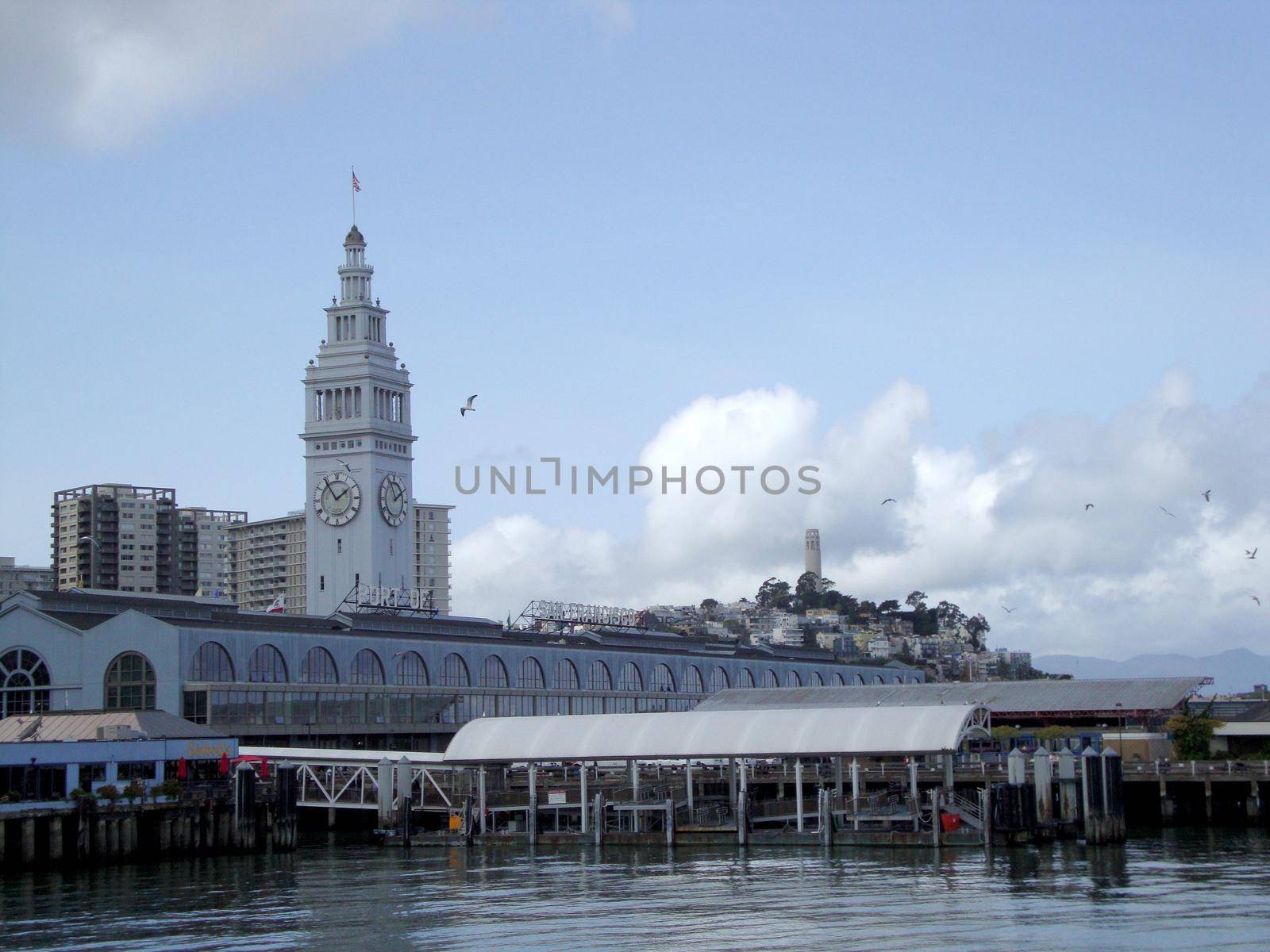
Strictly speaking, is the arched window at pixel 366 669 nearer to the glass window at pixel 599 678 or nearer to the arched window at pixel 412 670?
the arched window at pixel 412 670

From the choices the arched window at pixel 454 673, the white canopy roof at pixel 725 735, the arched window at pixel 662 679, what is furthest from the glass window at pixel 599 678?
the white canopy roof at pixel 725 735

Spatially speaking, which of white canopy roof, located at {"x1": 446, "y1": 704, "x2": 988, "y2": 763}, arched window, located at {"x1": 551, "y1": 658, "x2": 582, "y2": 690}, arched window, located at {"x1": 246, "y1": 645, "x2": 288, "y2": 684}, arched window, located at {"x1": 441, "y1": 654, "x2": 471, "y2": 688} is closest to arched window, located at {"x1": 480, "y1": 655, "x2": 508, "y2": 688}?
arched window, located at {"x1": 441, "y1": 654, "x2": 471, "y2": 688}

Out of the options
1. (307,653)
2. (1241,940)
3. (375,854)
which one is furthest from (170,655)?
(1241,940)

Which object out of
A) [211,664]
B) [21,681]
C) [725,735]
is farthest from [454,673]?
[725,735]

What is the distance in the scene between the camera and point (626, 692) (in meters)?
143

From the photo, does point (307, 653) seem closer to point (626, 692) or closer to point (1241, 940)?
point (626, 692)

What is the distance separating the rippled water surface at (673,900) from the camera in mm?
45031

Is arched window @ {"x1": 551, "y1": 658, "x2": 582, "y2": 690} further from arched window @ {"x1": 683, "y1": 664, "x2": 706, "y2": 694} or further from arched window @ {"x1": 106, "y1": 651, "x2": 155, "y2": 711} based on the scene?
arched window @ {"x1": 106, "y1": 651, "x2": 155, "y2": 711}

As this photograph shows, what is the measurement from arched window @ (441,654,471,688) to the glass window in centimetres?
1842

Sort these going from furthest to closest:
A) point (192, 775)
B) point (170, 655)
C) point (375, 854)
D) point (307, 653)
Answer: point (307, 653)
point (170, 655)
point (192, 775)
point (375, 854)

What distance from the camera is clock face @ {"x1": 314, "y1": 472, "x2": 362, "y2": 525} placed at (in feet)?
546

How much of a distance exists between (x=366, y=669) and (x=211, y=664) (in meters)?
15.1

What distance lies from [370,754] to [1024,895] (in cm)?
4554

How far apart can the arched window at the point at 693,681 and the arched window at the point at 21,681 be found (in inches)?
2689
